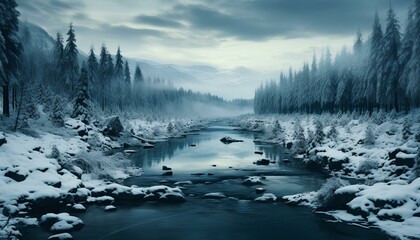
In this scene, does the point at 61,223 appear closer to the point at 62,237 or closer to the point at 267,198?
the point at 62,237

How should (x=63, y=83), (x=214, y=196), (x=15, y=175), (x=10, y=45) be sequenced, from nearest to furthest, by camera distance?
(x=15, y=175) → (x=214, y=196) → (x=10, y=45) → (x=63, y=83)

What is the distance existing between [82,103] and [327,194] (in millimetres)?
39707

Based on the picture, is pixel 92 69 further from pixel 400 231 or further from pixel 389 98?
pixel 400 231

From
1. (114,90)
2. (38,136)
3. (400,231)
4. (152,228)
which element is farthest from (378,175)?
(114,90)

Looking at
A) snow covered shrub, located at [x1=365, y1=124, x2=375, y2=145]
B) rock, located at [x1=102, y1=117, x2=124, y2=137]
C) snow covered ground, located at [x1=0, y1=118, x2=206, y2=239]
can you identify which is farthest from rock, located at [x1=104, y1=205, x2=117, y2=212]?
rock, located at [x1=102, y1=117, x2=124, y2=137]

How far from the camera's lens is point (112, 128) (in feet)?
169

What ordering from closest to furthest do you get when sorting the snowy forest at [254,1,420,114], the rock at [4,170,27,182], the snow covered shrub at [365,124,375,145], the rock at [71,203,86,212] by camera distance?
the rock at [71,203,86,212]
the rock at [4,170,27,182]
the snow covered shrub at [365,124,375,145]
the snowy forest at [254,1,420,114]

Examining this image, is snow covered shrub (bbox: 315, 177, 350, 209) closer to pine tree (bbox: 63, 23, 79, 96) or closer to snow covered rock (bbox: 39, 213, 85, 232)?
snow covered rock (bbox: 39, 213, 85, 232)

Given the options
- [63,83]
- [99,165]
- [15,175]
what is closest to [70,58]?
[63,83]

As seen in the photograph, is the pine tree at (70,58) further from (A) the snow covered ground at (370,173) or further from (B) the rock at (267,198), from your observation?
(B) the rock at (267,198)

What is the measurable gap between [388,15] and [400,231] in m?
42.8

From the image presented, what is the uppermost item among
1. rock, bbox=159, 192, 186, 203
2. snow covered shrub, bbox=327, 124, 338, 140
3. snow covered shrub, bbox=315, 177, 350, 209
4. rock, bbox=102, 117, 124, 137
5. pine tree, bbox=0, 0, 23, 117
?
pine tree, bbox=0, 0, 23, 117

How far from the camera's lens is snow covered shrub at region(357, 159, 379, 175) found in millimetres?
28547

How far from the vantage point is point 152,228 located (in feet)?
58.1
